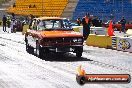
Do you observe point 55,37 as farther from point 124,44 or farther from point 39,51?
point 124,44

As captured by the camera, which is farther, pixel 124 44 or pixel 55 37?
pixel 124 44

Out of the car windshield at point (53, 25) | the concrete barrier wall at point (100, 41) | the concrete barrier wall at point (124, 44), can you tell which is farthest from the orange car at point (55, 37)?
the concrete barrier wall at point (100, 41)

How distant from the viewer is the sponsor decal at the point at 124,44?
20913 millimetres

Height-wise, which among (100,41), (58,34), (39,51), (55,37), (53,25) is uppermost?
(53,25)

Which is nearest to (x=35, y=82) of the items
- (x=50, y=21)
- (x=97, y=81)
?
(x=97, y=81)

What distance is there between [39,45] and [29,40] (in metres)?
2.89

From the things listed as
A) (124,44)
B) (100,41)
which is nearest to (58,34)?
(124,44)

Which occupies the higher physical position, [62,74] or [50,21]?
[50,21]

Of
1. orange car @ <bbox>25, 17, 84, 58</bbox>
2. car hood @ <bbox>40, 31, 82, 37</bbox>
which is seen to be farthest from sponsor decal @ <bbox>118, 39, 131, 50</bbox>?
car hood @ <bbox>40, 31, 82, 37</bbox>

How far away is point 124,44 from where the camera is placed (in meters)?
21.2

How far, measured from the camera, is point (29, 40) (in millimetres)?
19453

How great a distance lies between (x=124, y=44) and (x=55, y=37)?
613 cm

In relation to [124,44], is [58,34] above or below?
above

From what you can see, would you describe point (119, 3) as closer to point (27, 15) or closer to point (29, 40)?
point (27, 15)
